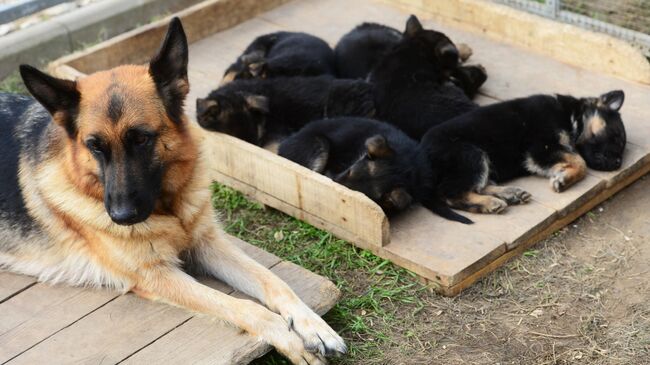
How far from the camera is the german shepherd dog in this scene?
4328 millimetres

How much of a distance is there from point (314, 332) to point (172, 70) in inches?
56.8

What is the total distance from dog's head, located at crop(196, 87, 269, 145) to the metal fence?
2665 millimetres

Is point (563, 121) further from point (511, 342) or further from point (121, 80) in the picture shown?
point (121, 80)

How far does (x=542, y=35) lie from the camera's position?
23.4 ft

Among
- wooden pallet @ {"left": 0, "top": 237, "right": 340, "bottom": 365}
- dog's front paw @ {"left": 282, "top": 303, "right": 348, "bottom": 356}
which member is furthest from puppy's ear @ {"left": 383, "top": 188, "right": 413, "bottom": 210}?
dog's front paw @ {"left": 282, "top": 303, "right": 348, "bottom": 356}

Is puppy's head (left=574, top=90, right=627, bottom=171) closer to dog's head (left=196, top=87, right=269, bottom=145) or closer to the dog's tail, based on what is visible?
the dog's tail

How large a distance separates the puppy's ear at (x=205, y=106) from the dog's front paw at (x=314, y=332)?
204cm

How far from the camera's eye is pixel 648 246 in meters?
5.43

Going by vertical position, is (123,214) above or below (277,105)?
above

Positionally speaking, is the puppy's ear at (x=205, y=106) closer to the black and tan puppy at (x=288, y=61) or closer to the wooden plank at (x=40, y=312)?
the black and tan puppy at (x=288, y=61)

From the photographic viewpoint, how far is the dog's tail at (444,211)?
18.0ft

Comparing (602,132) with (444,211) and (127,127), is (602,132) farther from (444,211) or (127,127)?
(127,127)

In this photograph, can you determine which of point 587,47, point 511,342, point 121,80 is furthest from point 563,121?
point 121,80

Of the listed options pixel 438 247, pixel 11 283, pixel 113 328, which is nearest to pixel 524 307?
pixel 438 247
